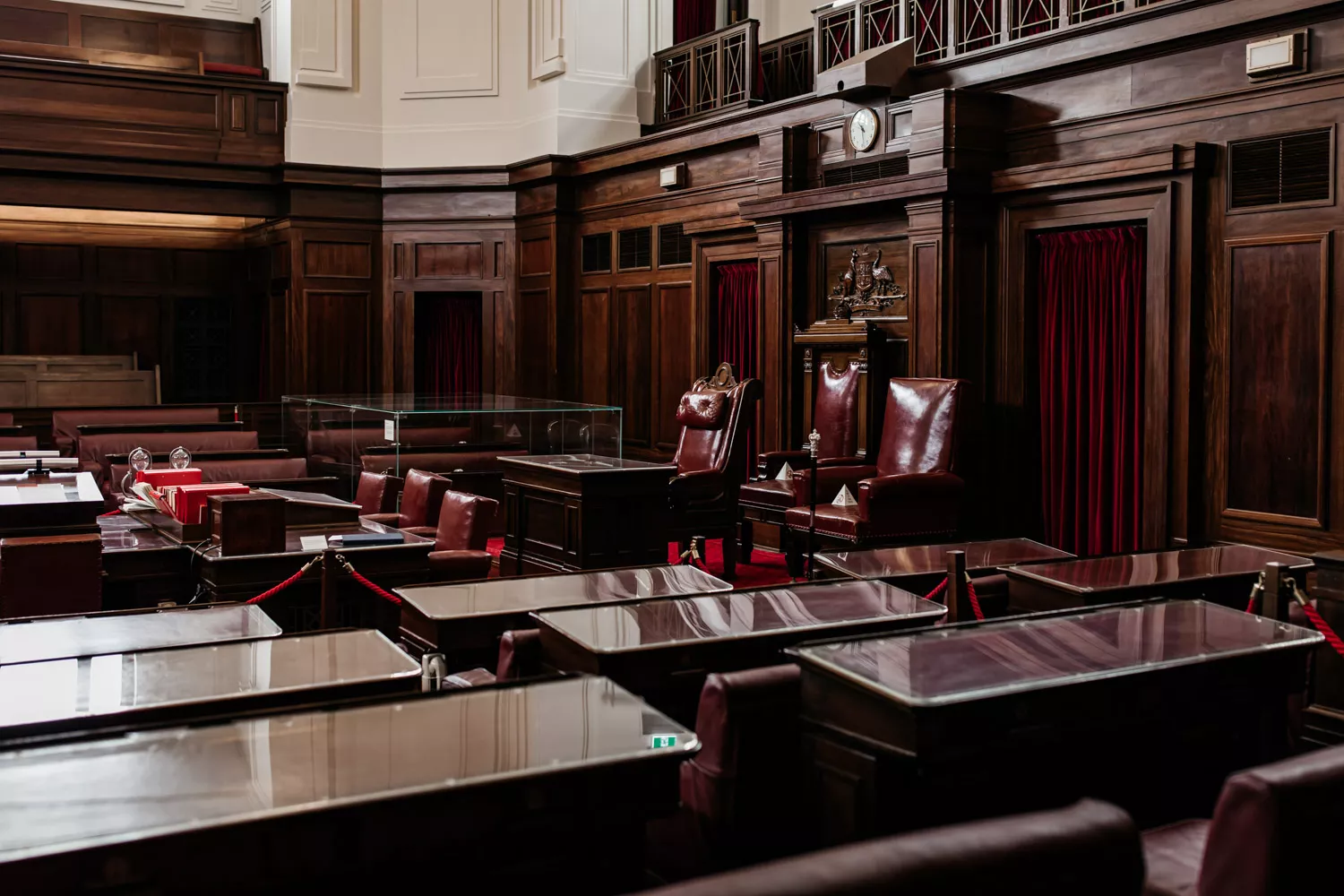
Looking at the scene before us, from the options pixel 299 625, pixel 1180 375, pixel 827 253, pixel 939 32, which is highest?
pixel 939 32

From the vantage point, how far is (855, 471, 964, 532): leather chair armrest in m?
5.88

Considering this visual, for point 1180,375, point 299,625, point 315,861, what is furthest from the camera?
point 1180,375

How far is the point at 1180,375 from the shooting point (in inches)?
224

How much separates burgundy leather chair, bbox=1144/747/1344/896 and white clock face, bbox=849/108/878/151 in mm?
6095

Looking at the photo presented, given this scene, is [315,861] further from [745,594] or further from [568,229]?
[568,229]

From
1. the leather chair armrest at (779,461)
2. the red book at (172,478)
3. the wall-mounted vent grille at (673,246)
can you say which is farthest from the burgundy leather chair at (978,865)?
the wall-mounted vent grille at (673,246)

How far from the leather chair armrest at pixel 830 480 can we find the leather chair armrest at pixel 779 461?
1.85 feet

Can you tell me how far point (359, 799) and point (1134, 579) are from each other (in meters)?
2.21

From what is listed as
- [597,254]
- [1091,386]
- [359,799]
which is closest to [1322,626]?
[359,799]

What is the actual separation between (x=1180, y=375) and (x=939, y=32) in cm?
294

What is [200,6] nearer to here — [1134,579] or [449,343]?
[449,343]

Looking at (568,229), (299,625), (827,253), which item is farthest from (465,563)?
(568,229)

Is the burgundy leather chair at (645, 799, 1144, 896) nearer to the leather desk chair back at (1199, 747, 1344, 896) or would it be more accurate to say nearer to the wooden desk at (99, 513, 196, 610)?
the leather desk chair back at (1199, 747, 1344, 896)

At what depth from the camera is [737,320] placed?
28.8 ft
